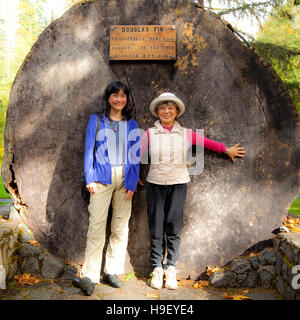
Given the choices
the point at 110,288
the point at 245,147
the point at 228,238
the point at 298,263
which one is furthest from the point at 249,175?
the point at 110,288

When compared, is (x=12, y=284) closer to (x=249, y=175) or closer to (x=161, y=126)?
(x=161, y=126)

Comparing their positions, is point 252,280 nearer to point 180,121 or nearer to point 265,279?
point 265,279

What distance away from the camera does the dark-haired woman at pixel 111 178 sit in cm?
295

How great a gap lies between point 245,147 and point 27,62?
2.78m

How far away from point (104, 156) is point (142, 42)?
145 centimetres

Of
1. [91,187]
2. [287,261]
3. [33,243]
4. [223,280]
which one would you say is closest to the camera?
[287,261]

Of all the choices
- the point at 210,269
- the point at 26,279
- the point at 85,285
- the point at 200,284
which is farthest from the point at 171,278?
the point at 26,279

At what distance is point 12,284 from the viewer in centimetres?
304

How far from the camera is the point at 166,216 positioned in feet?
10.3

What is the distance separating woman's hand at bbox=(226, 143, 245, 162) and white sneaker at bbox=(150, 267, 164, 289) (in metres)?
1.50

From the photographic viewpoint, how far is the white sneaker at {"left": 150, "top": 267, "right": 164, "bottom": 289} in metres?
3.03

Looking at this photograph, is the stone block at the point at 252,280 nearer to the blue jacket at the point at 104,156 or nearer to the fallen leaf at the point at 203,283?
the fallen leaf at the point at 203,283

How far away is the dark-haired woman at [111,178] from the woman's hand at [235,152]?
1.08 meters

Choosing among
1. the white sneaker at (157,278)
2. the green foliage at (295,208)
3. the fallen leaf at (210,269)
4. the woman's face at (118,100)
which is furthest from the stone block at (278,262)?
the green foliage at (295,208)
